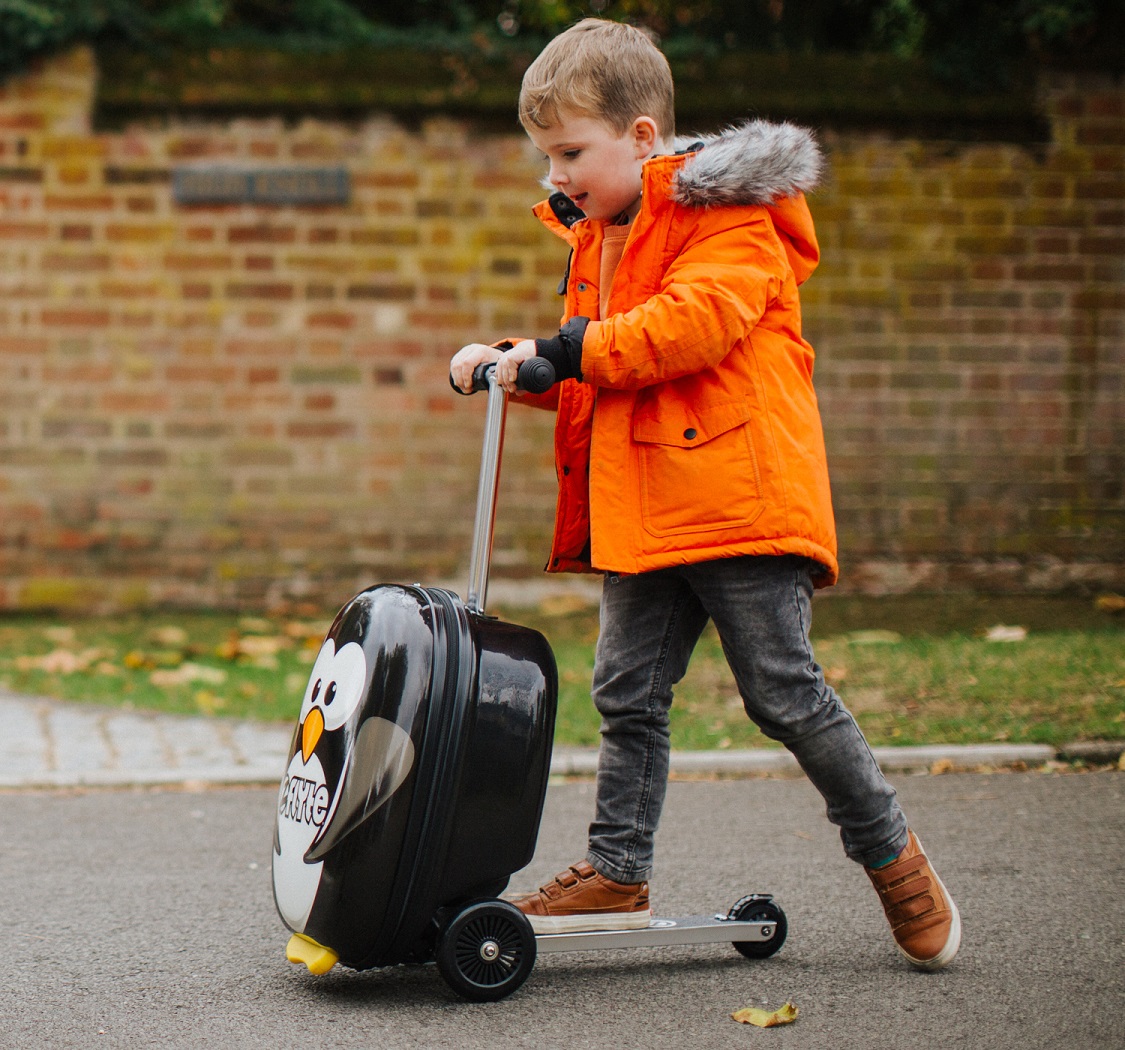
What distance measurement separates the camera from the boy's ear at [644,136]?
2.82 m

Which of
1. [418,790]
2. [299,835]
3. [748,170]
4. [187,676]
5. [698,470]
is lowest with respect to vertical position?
[187,676]

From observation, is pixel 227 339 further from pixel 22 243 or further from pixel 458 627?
pixel 458 627

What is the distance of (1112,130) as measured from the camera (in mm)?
7383

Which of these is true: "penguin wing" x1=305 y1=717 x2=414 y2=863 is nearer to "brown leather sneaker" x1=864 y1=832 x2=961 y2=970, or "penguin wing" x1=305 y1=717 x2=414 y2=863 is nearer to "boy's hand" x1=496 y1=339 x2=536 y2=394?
"boy's hand" x1=496 y1=339 x2=536 y2=394

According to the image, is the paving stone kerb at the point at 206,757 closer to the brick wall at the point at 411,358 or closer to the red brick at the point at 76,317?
the brick wall at the point at 411,358

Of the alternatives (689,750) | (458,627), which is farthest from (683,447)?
(689,750)

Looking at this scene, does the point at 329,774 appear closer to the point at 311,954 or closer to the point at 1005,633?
the point at 311,954

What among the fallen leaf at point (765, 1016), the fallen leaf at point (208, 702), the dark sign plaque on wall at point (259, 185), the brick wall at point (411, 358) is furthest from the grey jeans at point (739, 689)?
the dark sign plaque on wall at point (259, 185)

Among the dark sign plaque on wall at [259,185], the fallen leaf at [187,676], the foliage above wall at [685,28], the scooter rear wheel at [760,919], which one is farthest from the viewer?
the dark sign plaque on wall at [259,185]

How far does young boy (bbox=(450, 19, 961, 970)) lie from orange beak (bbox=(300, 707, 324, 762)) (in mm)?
555

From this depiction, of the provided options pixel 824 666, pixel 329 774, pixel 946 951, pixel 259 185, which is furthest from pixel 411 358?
pixel 946 951

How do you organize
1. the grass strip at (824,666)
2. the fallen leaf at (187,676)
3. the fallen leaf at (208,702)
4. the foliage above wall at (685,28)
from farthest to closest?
the foliage above wall at (685,28), the fallen leaf at (187,676), the fallen leaf at (208,702), the grass strip at (824,666)

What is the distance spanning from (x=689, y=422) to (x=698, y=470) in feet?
0.32

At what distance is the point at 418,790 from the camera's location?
8.52ft
